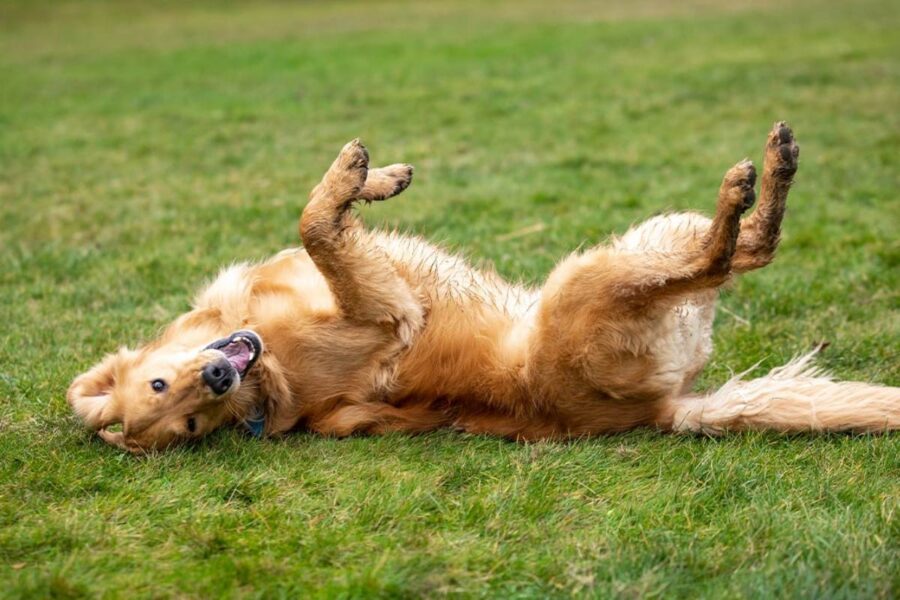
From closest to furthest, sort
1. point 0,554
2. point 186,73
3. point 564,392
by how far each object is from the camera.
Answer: point 0,554 → point 564,392 → point 186,73

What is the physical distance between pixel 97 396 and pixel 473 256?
115 inches

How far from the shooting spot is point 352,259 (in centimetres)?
440

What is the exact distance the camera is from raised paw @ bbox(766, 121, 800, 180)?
4180 mm

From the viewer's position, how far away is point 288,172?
9.35 meters

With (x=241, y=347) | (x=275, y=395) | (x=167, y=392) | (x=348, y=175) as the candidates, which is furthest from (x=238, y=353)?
(x=348, y=175)

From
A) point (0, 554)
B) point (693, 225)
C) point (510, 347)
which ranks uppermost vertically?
point (693, 225)

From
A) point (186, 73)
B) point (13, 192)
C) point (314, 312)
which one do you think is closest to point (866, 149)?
point (314, 312)

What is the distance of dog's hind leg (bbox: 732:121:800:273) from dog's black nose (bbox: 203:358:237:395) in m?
2.17

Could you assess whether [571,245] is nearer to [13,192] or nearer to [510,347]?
[510,347]

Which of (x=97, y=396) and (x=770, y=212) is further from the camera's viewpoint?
(x=97, y=396)

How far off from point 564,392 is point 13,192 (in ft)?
22.0

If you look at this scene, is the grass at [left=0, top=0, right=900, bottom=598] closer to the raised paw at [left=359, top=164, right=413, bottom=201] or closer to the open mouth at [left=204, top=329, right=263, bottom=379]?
the open mouth at [left=204, top=329, right=263, bottom=379]

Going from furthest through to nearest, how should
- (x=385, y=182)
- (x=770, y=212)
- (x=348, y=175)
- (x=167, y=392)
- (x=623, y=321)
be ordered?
(x=385, y=182), (x=348, y=175), (x=770, y=212), (x=167, y=392), (x=623, y=321)

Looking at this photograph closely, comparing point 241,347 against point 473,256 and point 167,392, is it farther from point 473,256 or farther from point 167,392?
point 473,256
